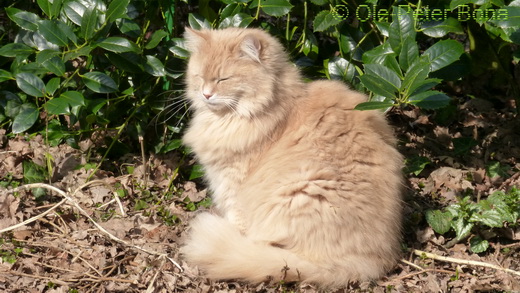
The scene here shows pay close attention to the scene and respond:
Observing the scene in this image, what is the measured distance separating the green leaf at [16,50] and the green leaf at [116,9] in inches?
24.3

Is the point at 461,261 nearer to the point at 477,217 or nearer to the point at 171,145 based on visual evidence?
the point at 477,217

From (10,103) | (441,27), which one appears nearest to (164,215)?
(10,103)

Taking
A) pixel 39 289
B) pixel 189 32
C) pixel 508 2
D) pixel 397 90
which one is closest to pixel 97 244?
pixel 39 289

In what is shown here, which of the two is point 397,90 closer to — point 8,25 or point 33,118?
point 33,118

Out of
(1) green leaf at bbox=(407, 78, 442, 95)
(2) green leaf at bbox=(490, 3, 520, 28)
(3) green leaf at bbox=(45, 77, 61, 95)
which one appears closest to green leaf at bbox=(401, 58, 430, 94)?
(1) green leaf at bbox=(407, 78, 442, 95)

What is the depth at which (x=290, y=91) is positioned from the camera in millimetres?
3775

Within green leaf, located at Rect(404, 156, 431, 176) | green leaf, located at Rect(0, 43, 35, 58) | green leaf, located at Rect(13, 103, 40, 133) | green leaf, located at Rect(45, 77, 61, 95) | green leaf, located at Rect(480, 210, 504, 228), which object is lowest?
green leaf, located at Rect(404, 156, 431, 176)

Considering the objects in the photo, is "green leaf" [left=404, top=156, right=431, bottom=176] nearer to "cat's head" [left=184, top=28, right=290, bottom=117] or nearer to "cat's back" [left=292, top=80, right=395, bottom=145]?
"cat's back" [left=292, top=80, right=395, bottom=145]

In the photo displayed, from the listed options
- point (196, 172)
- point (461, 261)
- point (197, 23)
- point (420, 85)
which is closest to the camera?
point (420, 85)

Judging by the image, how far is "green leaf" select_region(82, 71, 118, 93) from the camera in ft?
12.6

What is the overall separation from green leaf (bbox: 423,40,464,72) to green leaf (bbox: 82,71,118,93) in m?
1.98

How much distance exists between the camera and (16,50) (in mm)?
3809

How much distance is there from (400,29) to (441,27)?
33cm

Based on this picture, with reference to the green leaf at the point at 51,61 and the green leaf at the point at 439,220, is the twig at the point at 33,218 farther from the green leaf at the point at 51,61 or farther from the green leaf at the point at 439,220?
the green leaf at the point at 439,220
